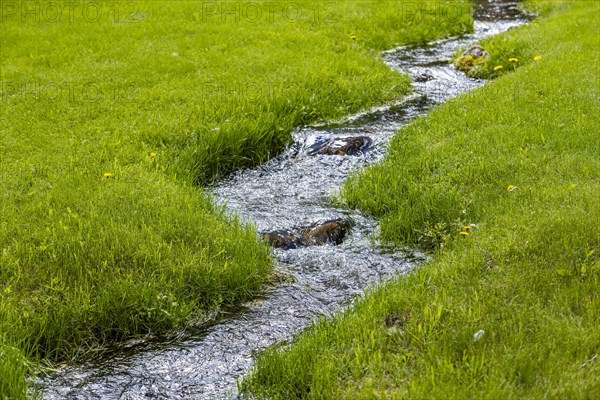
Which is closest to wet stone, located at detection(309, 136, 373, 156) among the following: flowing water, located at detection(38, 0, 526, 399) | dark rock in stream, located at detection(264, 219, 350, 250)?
flowing water, located at detection(38, 0, 526, 399)

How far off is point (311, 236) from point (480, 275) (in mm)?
2391

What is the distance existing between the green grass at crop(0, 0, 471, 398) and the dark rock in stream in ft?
1.62

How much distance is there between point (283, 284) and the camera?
23.4 ft

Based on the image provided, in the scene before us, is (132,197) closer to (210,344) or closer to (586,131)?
(210,344)

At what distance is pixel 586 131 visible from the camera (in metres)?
9.06

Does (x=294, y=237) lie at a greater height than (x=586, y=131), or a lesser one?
lesser

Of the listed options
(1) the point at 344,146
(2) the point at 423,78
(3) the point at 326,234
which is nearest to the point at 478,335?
(3) the point at 326,234

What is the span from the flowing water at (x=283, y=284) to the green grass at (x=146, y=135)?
0.95ft

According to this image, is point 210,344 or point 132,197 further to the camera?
point 132,197

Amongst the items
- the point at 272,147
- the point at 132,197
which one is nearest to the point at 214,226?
the point at 132,197

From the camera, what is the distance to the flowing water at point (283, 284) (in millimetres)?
5695

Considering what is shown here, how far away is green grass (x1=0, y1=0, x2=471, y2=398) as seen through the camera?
21.1ft

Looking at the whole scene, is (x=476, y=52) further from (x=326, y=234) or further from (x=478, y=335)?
(x=478, y=335)

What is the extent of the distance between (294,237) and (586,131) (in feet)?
14.3
